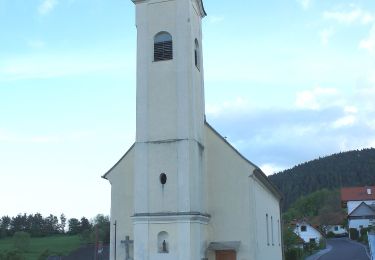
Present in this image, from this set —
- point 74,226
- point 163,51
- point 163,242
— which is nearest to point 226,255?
point 163,242

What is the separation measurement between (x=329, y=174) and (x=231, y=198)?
15522cm

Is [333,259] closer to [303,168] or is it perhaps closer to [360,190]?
[360,190]

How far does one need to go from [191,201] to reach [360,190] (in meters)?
95.2

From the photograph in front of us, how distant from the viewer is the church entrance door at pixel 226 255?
2175 centimetres

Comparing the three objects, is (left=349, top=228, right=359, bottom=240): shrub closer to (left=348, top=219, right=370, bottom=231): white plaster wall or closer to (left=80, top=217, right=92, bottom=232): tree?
(left=348, top=219, right=370, bottom=231): white plaster wall

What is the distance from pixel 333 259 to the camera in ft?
145

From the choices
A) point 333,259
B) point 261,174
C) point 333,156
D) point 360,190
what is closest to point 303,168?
point 333,156

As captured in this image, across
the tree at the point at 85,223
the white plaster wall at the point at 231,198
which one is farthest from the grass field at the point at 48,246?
the white plaster wall at the point at 231,198

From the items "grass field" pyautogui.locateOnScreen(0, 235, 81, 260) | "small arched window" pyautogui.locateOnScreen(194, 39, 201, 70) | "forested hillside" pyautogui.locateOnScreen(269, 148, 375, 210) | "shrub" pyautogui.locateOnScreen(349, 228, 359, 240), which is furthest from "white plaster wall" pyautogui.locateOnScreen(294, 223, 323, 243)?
"forested hillside" pyautogui.locateOnScreen(269, 148, 375, 210)

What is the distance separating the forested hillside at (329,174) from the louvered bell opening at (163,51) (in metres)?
137

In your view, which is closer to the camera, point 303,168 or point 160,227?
point 160,227

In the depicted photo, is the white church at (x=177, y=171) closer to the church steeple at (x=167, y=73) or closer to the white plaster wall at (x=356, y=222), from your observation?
the church steeple at (x=167, y=73)

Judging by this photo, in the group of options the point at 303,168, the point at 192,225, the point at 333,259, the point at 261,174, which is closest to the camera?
the point at 192,225

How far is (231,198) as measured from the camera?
22.2 meters
